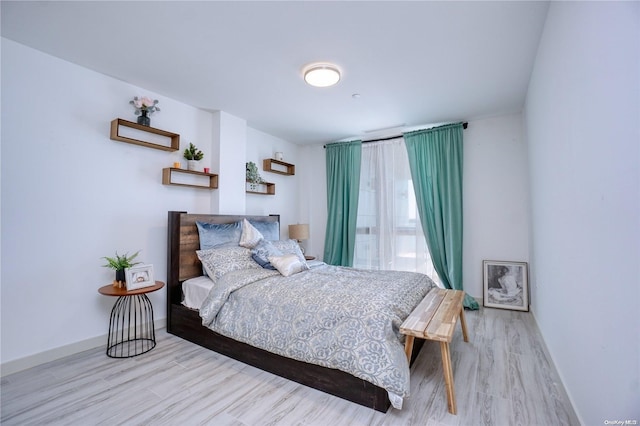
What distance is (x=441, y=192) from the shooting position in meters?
3.76

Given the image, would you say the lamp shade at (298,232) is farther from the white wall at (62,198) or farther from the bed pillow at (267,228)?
the white wall at (62,198)

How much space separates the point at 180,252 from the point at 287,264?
118cm

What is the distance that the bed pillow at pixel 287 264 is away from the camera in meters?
2.62

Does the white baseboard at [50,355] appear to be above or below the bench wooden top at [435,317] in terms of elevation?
below

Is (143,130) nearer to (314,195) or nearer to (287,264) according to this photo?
(287,264)

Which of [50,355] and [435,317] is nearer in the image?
[435,317]

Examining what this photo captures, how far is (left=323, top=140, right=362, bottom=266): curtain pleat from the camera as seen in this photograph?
4.45 metres

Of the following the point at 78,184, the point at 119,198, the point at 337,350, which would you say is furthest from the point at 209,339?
the point at 78,184

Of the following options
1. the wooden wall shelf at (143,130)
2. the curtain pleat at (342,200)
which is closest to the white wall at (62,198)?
the wooden wall shelf at (143,130)

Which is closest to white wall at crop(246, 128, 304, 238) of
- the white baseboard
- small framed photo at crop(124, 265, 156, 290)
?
small framed photo at crop(124, 265, 156, 290)

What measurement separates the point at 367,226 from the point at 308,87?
2414 mm

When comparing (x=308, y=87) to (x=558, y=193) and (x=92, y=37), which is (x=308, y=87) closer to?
(x=92, y=37)

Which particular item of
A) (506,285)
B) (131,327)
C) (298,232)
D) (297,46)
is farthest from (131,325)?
(506,285)

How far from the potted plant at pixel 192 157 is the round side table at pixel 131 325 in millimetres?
1367
